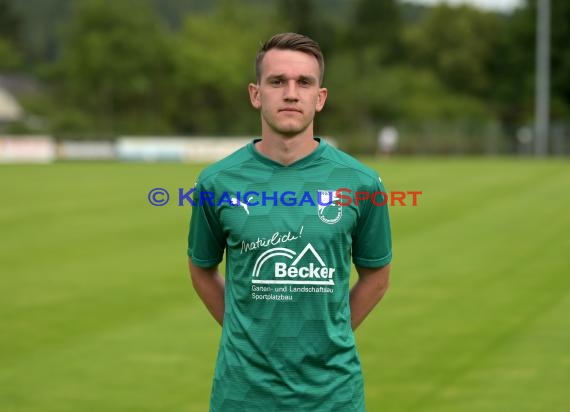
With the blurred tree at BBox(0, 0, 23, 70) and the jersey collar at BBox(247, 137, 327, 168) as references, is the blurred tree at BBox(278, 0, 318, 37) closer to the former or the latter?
the blurred tree at BBox(0, 0, 23, 70)

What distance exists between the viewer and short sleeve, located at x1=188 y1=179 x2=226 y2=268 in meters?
3.94

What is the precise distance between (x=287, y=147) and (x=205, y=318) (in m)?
6.92

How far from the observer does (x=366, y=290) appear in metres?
4.20

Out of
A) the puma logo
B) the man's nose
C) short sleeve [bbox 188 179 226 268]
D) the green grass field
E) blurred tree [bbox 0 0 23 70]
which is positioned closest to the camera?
the man's nose

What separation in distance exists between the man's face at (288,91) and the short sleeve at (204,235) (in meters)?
0.43

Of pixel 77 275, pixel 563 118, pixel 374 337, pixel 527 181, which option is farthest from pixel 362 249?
pixel 563 118

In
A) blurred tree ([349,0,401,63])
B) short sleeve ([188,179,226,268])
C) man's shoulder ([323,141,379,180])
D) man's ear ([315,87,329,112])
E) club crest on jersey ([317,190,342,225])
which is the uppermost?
blurred tree ([349,0,401,63])

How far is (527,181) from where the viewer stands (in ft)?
110

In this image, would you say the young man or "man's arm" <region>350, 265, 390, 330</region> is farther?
"man's arm" <region>350, 265, 390, 330</region>

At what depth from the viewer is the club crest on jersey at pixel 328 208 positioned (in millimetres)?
3755

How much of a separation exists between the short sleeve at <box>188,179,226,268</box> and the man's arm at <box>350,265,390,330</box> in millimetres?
614

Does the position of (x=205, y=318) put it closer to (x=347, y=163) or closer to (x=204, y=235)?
(x=204, y=235)

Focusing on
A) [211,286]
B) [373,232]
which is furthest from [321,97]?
[211,286]

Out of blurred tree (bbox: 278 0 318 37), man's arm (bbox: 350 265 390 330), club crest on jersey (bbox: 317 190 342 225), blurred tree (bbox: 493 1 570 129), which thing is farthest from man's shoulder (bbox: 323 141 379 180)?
blurred tree (bbox: 278 0 318 37)
